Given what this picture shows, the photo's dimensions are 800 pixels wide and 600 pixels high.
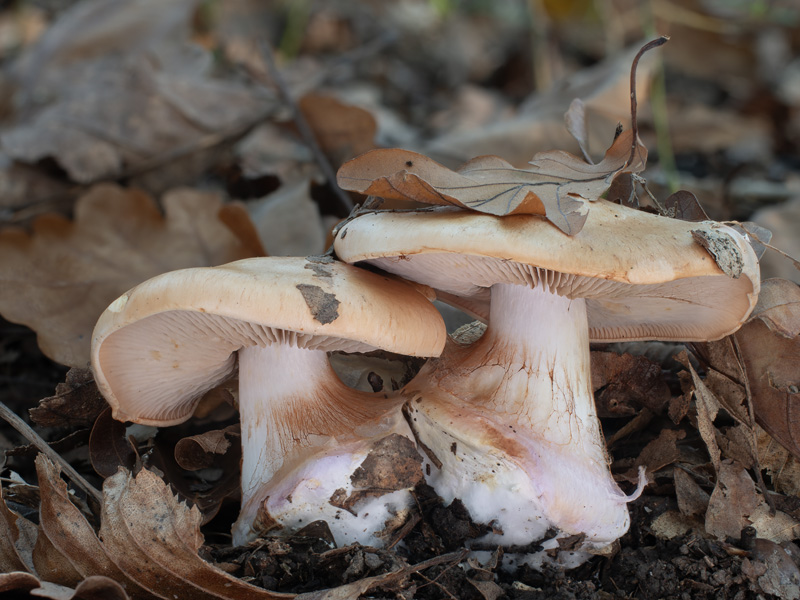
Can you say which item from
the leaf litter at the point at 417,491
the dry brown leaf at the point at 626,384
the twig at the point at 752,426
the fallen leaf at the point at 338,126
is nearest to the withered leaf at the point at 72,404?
the leaf litter at the point at 417,491

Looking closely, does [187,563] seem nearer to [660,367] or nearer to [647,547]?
[647,547]

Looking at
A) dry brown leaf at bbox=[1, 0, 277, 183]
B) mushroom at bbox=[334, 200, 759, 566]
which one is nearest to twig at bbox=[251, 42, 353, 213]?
dry brown leaf at bbox=[1, 0, 277, 183]

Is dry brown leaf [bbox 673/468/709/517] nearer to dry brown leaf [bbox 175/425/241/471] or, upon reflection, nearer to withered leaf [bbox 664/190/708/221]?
withered leaf [bbox 664/190/708/221]

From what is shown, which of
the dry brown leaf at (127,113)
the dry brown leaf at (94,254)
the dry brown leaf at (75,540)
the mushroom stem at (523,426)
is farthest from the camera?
the dry brown leaf at (127,113)

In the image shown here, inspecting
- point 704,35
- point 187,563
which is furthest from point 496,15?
point 187,563

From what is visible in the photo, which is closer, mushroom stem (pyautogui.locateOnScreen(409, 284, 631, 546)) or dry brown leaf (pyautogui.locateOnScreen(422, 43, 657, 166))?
mushroom stem (pyautogui.locateOnScreen(409, 284, 631, 546))

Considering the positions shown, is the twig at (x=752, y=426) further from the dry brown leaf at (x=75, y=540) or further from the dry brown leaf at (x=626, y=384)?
the dry brown leaf at (x=75, y=540)

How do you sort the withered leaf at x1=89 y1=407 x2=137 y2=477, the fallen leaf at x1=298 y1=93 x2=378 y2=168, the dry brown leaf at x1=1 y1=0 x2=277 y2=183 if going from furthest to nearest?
the dry brown leaf at x1=1 y1=0 x2=277 y2=183 < the fallen leaf at x1=298 y1=93 x2=378 y2=168 < the withered leaf at x1=89 y1=407 x2=137 y2=477
